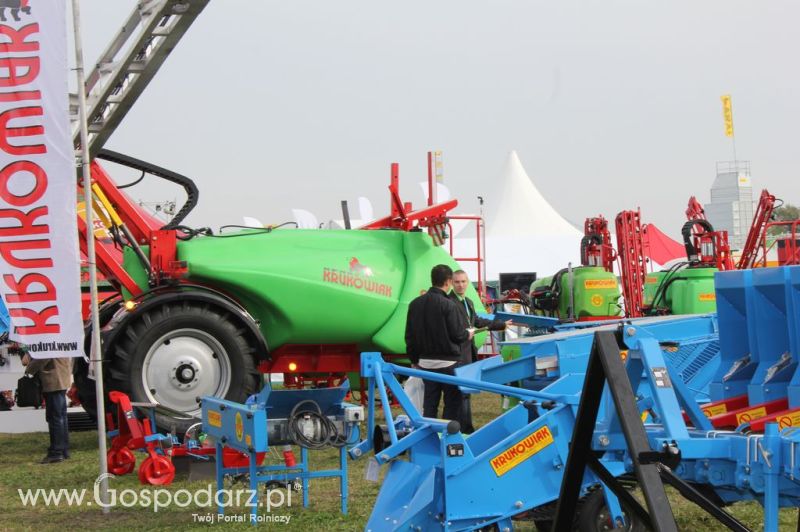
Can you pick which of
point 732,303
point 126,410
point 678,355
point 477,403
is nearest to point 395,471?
point 732,303

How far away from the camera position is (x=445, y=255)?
1144 centimetres

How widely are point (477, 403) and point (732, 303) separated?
900cm

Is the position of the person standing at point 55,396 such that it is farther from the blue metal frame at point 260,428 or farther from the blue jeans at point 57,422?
the blue metal frame at point 260,428

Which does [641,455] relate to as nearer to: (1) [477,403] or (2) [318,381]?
(2) [318,381]

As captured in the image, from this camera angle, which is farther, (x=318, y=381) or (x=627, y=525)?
(x=318, y=381)

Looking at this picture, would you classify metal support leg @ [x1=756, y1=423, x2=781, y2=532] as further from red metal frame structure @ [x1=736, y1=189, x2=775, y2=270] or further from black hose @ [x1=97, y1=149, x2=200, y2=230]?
red metal frame structure @ [x1=736, y1=189, x2=775, y2=270]

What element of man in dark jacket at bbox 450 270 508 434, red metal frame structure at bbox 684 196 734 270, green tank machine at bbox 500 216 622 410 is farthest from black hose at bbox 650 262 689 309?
man in dark jacket at bbox 450 270 508 434

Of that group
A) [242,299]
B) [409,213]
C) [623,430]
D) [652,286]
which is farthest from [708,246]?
[623,430]

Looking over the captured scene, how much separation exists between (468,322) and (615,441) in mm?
5601

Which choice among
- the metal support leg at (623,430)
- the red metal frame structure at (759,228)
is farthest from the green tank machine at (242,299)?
the red metal frame structure at (759,228)

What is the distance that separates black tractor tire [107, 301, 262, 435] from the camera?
10000mm

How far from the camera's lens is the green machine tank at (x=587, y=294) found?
1370 centimetres

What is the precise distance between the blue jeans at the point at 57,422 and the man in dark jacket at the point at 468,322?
12.8 feet

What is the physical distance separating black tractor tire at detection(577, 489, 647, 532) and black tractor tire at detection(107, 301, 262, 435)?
4.99m
